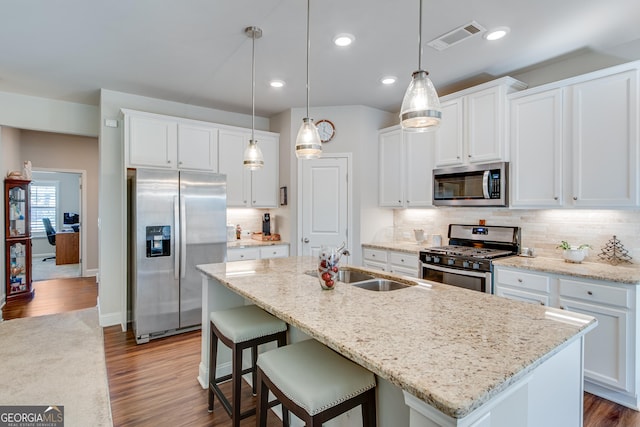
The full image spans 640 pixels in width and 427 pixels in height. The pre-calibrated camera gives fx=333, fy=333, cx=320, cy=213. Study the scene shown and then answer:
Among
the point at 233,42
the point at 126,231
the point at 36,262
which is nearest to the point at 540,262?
the point at 233,42

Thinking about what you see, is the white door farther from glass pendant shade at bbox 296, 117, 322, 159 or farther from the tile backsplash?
glass pendant shade at bbox 296, 117, 322, 159

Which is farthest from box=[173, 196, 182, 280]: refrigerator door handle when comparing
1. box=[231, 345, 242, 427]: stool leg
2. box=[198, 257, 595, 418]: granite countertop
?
box=[231, 345, 242, 427]: stool leg

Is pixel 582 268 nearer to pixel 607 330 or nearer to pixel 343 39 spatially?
pixel 607 330

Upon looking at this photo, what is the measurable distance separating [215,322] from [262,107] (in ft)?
10.4

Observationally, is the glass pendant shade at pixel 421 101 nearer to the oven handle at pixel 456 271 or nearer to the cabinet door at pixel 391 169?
the oven handle at pixel 456 271

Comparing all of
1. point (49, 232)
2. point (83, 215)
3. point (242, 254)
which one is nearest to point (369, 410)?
point (242, 254)

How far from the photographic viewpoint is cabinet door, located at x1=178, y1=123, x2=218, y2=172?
4020 millimetres

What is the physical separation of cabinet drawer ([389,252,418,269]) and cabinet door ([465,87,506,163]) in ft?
3.97

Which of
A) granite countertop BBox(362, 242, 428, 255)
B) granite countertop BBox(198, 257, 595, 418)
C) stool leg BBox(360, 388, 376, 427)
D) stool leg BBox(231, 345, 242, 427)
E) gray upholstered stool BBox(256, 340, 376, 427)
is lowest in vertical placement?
stool leg BBox(231, 345, 242, 427)

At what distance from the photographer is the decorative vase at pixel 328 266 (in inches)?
71.5

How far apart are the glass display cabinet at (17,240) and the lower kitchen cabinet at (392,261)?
5.15 metres

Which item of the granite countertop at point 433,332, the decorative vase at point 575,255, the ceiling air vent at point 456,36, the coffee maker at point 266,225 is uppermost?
the ceiling air vent at point 456,36

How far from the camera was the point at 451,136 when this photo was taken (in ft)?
11.9

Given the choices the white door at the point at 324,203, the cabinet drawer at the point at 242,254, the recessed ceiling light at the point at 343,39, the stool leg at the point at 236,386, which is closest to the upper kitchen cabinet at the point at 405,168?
the white door at the point at 324,203
